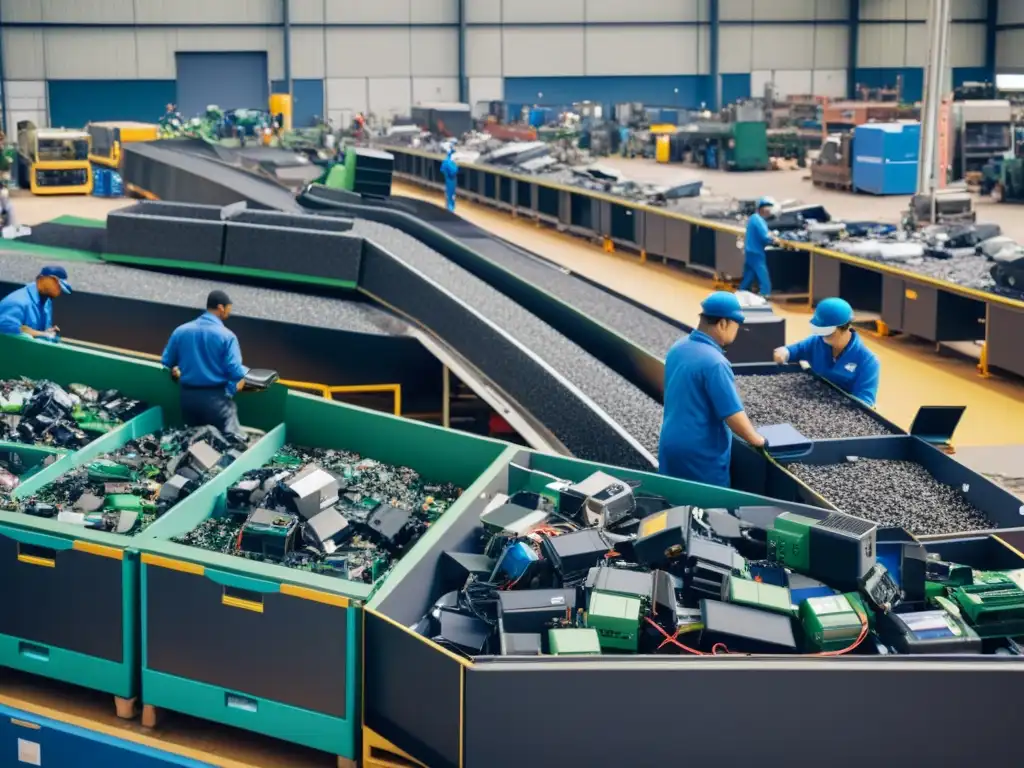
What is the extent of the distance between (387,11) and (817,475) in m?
26.6

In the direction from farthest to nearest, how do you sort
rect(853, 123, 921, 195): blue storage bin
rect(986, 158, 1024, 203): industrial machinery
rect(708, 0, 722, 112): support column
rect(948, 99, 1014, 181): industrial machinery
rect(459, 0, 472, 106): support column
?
rect(708, 0, 722, 112): support column → rect(459, 0, 472, 106): support column → rect(948, 99, 1014, 181): industrial machinery → rect(853, 123, 921, 195): blue storage bin → rect(986, 158, 1024, 203): industrial machinery

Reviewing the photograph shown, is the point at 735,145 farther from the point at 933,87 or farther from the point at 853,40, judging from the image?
the point at 853,40

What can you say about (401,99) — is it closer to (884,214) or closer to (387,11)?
(387,11)

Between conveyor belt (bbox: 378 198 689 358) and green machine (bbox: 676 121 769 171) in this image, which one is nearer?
conveyor belt (bbox: 378 198 689 358)

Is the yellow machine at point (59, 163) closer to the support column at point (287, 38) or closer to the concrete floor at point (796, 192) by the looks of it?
the concrete floor at point (796, 192)

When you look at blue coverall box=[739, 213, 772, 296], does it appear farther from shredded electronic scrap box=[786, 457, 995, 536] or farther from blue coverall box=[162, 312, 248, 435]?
blue coverall box=[162, 312, 248, 435]

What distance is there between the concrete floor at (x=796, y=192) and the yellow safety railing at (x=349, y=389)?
956 centimetres

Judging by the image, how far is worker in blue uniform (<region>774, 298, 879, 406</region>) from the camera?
18.0 ft

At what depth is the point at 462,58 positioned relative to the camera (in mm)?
29906

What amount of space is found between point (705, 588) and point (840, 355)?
2611 mm

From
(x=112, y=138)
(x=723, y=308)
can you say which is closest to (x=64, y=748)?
(x=723, y=308)

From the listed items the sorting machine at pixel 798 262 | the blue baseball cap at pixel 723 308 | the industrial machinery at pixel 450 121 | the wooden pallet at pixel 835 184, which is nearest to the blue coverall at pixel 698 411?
the blue baseball cap at pixel 723 308

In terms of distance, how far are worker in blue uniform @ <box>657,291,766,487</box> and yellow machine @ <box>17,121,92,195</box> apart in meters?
16.4

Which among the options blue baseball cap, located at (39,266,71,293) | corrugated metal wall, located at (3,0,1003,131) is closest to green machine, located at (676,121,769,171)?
corrugated metal wall, located at (3,0,1003,131)
